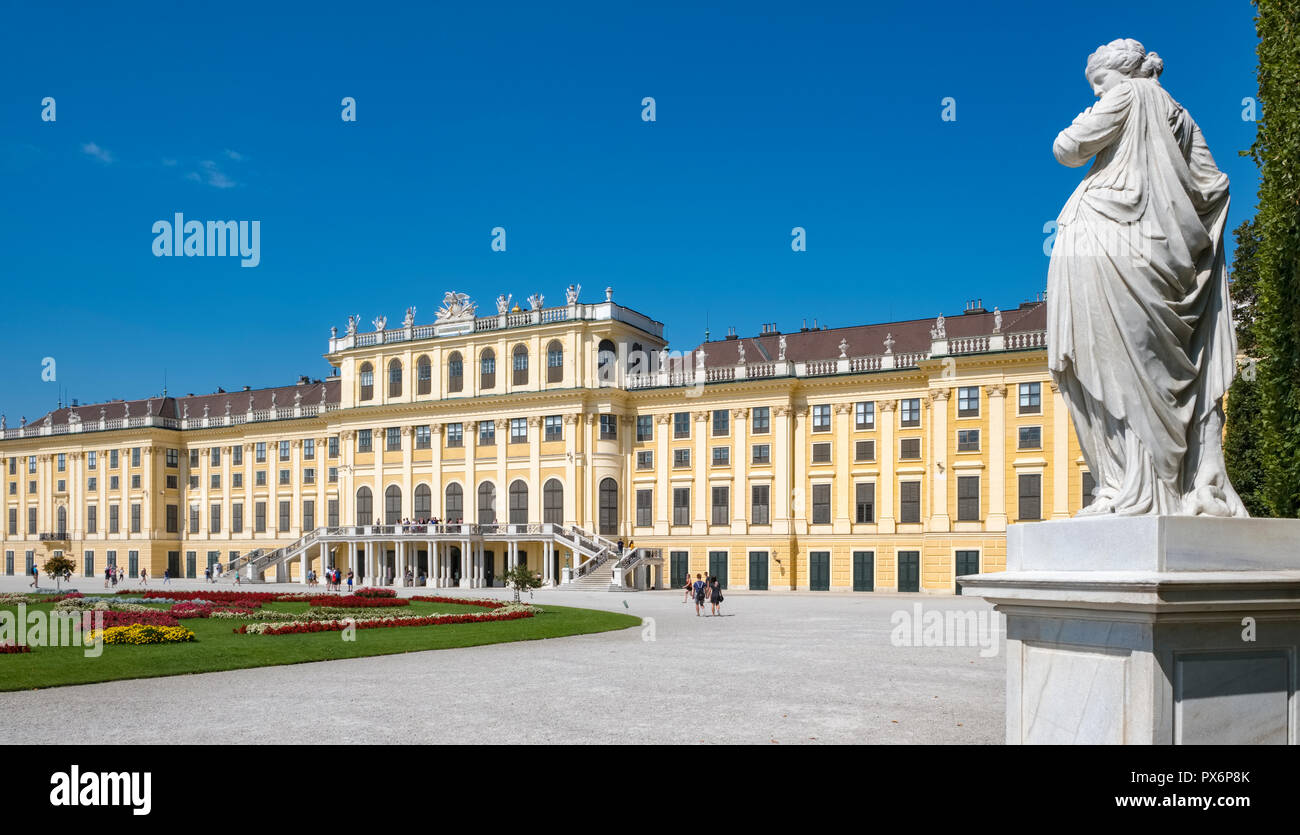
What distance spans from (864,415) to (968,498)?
731cm

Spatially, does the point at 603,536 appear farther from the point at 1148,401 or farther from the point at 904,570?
the point at 1148,401

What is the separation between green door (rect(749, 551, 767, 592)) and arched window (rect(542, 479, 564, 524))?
12.0 metres

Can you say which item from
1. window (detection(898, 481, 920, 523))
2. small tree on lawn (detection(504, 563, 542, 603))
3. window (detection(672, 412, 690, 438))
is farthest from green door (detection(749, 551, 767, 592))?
small tree on lawn (detection(504, 563, 542, 603))

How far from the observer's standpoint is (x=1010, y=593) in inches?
221

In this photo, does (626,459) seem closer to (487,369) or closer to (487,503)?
(487,503)

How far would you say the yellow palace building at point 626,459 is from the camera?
51.9 meters

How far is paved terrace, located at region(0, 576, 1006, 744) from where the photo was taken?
39.3 ft

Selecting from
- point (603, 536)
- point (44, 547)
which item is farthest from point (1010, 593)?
point (44, 547)

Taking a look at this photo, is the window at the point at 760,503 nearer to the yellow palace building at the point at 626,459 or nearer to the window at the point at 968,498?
the yellow palace building at the point at 626,459

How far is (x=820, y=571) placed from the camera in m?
56.1

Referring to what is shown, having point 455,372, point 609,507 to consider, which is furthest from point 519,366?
point 609,507

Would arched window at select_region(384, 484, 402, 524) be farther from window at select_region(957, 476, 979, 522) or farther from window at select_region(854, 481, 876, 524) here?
window at select_region(957, 476, 979, 522)

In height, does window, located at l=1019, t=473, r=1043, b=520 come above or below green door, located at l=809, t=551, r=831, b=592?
above
